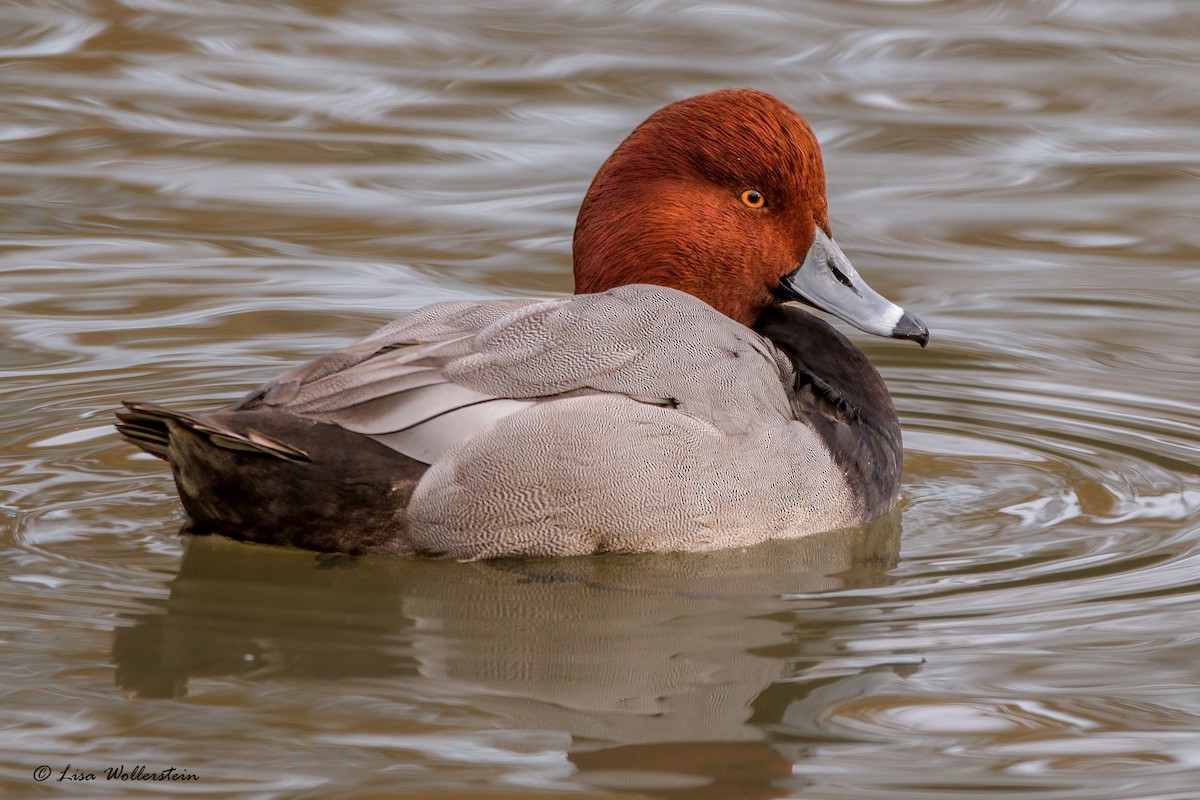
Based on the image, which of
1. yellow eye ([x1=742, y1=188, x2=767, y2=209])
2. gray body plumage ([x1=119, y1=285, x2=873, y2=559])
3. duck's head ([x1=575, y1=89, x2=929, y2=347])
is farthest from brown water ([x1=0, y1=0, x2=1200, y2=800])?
yellow eye ([x1=742, y1=188, x2=767, y2=209])

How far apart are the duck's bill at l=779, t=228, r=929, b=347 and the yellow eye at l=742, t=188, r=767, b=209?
0.82ft

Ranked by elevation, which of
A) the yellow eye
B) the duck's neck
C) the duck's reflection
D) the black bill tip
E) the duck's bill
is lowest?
the duck's reflection

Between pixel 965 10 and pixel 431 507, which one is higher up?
pixel 965 10

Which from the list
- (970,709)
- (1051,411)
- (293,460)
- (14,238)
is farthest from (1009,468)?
(14,238)

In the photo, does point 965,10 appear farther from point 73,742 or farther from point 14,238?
point 73,742

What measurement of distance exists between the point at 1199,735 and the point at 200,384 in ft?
12.0

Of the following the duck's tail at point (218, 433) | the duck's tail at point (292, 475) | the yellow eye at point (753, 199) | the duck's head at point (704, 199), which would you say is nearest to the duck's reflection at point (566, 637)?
the duck's tail at point (292, 475)

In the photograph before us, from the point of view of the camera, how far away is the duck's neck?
5.04 metres

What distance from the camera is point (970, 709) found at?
3.81 meters

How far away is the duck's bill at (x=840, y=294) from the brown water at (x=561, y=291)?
1.54ft

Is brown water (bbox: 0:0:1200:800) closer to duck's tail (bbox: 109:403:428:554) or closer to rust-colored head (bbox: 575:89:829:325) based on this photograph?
duck's tail (bbox: 109:403:428:554)

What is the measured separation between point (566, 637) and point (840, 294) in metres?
1.69

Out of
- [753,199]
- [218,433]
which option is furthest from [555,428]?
[753,199]

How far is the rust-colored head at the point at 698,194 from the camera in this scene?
16.9ft
